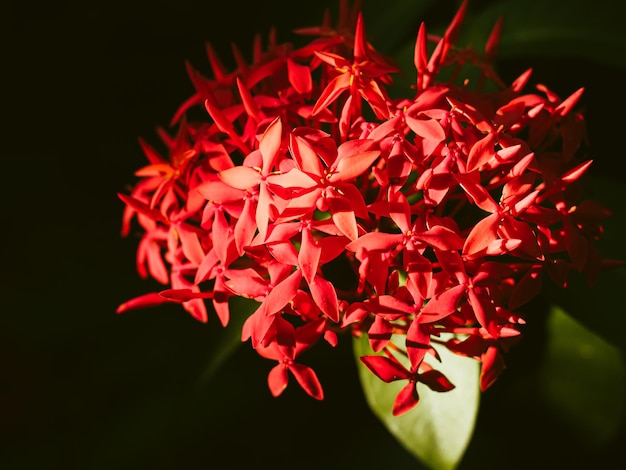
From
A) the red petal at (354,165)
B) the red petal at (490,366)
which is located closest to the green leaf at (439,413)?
the red petal at (490,366)

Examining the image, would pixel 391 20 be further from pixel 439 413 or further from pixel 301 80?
pixel 439 413

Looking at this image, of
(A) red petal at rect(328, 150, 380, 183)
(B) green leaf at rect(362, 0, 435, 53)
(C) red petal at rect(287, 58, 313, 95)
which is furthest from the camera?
(B) green leaf at rect(362, 0, 435, 53)

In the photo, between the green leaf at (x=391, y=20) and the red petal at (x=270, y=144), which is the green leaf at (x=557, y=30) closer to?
the green leaf at (x=391, y=20)

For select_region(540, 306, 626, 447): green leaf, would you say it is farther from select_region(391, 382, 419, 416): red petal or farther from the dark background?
select_region(391, 382, 419, 416): red petal

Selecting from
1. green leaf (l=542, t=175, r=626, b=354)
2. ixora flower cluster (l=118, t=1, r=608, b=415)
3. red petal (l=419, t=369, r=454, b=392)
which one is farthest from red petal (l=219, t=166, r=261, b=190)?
green leaf (l=542, t=175, r=626, b=354)

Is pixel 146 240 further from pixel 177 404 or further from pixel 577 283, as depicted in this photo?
pixel 577 283

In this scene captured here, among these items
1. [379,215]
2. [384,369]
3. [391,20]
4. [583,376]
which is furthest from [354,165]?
[583,376]

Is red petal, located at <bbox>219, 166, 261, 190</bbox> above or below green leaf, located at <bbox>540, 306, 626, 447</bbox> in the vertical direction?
above
